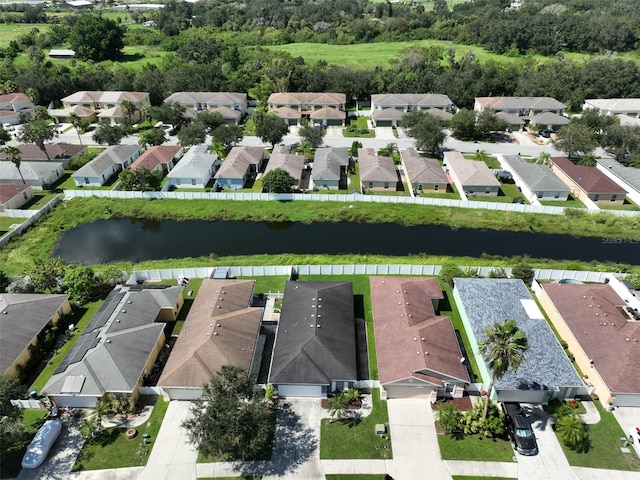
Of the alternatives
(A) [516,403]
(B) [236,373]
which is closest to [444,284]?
(A) [516,403]

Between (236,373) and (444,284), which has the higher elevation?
(236,373)

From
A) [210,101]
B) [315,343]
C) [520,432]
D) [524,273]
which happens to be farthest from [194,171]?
[520,432]

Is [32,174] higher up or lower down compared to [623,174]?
higher up

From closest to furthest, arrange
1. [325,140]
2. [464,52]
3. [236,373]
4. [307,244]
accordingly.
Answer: [236,373] < [307,244] < [325,140] < [464,52]

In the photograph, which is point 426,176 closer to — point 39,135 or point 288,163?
point 288,163

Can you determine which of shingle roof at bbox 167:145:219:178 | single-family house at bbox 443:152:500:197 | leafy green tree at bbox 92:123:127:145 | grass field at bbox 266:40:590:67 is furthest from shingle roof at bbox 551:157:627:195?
leafy green tree at bbox 92:123:127:145

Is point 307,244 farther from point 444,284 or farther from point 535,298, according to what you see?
point 535,298
